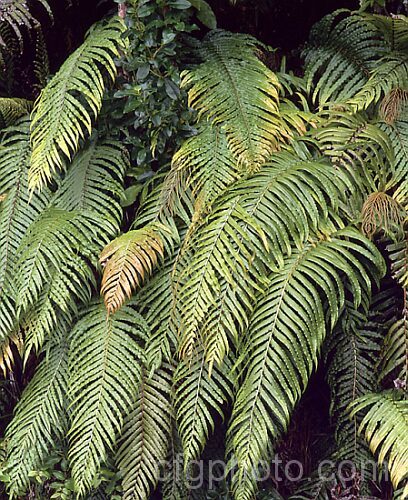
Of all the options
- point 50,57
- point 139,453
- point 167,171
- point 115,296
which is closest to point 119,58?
point 167,171

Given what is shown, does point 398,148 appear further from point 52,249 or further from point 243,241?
point 52,249

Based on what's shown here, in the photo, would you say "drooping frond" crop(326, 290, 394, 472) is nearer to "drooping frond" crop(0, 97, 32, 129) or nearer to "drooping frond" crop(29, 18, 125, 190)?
"drooping frond" crop(29, 18, 125, 190)

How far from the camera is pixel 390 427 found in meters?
2.42

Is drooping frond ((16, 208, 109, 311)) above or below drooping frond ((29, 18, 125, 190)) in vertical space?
below

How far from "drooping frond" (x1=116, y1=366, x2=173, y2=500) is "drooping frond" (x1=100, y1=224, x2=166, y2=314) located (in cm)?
35

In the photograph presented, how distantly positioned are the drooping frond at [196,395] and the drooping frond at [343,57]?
130cm

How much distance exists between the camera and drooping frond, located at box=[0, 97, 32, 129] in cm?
338

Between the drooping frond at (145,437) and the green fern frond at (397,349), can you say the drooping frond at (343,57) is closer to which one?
the green fern frond at (397,349)

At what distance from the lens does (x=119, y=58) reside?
125 inches

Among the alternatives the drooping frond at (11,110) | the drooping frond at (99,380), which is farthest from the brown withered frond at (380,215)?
the drooping frond at (11,110)

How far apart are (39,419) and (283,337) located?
41.1 inches

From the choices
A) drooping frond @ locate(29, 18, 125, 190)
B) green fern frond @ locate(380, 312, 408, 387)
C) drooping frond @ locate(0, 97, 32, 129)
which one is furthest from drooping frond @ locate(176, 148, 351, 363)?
drooping frond @ locate(0, 97, 32, 129)


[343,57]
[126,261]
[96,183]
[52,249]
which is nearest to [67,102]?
[96,183]

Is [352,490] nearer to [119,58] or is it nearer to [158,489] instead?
[158,489]
